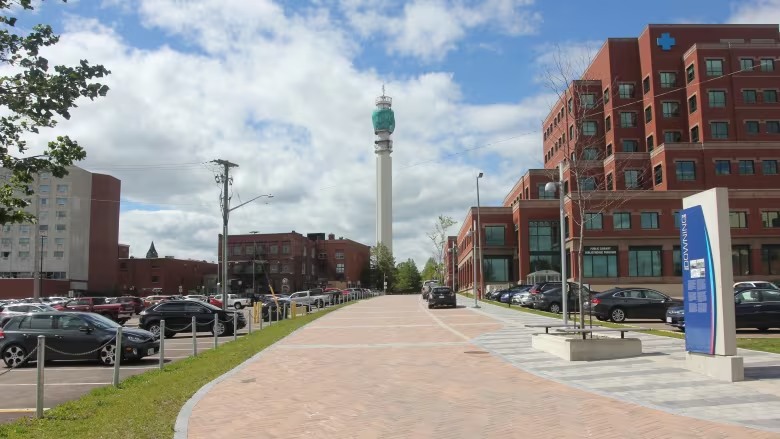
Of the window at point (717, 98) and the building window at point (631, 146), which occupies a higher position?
the window at point (717, 98)

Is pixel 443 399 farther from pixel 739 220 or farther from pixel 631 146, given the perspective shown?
pixel 631 146

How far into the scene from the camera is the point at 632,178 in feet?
206

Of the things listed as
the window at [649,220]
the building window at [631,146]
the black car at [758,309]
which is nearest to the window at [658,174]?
the window at [649,220]

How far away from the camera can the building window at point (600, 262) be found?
185ft

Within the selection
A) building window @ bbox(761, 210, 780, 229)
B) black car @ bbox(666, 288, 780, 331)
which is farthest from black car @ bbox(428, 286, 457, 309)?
building window @ bbox(761, 210, 780, 229)

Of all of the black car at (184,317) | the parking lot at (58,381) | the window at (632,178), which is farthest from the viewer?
the window at (632,178)

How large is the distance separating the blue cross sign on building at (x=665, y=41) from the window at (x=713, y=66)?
16.8 ft

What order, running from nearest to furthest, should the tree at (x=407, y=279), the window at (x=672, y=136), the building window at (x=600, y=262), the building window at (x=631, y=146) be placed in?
the building window at (x=600, y=262) < the window at (x=672, y=136) < the building window at (x=631, y=146) < the tree at (x=407, y=279)

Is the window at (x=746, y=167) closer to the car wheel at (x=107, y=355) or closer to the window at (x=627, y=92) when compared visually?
the window at (x=627, y=92)

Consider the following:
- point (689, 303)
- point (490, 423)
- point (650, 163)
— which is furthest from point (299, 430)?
point (650, 163)

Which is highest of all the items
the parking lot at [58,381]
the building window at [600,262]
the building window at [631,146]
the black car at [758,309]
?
the building window at [631,146]

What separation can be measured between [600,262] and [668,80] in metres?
22.1

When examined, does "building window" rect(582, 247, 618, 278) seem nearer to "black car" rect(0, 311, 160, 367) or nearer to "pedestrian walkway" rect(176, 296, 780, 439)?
"pedestrian walkway" rect(176, 296, 780, 439)

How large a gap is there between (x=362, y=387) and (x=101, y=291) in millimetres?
103806
